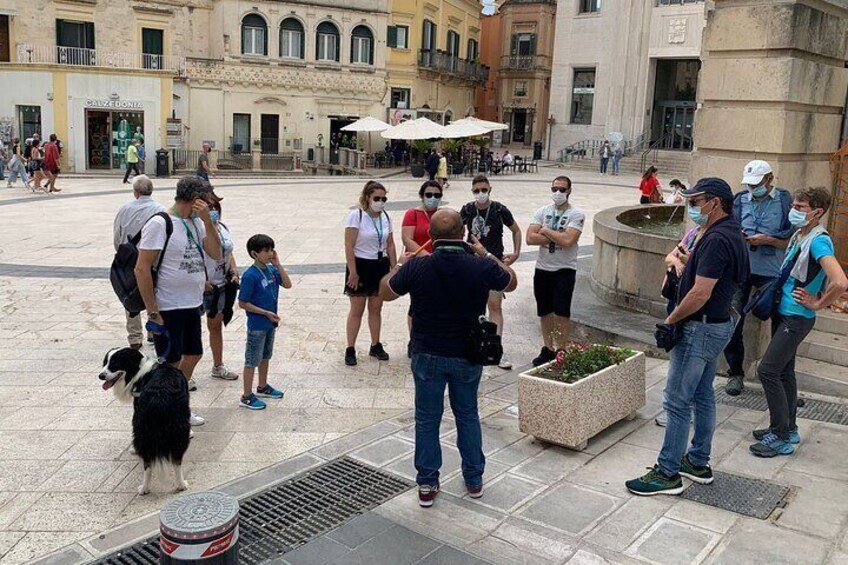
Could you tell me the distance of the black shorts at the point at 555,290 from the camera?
7.65 metres

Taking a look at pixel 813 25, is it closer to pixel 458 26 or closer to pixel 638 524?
pixel 638 524

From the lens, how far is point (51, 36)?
109 feet

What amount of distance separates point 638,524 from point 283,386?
3.74 m

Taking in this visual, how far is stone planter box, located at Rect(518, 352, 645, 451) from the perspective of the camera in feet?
18.7

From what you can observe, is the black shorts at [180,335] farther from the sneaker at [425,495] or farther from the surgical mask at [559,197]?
the surgical mask at [559,197]

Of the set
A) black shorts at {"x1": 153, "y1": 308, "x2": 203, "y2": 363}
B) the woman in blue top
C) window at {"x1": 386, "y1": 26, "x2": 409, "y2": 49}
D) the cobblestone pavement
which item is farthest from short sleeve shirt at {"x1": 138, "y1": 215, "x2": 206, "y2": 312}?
window at {"x1": 386, "y1": 26, "x2": 409, "y2": 49}

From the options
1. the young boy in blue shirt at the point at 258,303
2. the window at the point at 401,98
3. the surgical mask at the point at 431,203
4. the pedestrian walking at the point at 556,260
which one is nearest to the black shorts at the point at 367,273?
the surgical mask at the point at 431,203

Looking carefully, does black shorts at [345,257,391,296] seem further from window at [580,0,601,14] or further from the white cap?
window at [580,0,601,14]

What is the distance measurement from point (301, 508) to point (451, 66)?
43263mm

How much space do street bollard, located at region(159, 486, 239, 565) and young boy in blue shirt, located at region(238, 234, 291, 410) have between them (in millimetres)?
3139

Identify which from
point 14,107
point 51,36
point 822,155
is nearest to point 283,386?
point 822,155

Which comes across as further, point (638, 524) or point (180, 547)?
point (638, 524)

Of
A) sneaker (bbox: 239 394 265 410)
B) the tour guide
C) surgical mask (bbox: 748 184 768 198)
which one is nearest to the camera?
the tour guide

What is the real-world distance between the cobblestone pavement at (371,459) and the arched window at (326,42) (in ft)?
99.0
